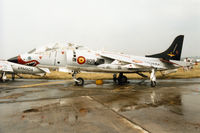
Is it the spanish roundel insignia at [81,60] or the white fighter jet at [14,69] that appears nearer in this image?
the spanish roundel insignia at [81,60]

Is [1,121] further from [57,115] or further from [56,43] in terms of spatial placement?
[56,43]

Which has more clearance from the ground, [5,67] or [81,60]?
[81,60]

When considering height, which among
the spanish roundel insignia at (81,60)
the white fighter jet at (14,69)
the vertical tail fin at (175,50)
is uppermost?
the vertical tail fin at (175,50)

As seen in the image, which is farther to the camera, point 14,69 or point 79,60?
point 14,69

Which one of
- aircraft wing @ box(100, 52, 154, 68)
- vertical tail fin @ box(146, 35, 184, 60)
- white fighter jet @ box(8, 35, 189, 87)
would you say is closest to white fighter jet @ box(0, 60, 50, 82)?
white fighter jet @ box(8, 35, 189, 87)

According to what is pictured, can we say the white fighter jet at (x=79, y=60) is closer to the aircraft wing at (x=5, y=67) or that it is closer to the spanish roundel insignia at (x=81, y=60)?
the spanish roundel insignia at (x=81, y=60)

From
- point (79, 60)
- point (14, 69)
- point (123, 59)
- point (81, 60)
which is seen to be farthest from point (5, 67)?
point (123, 59)

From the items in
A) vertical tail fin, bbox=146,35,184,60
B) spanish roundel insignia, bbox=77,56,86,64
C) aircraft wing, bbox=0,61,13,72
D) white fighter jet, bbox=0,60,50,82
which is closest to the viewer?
spanish roundel insignia, bbox=77,56,86,64

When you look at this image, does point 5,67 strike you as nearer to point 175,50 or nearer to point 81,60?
point 81,60

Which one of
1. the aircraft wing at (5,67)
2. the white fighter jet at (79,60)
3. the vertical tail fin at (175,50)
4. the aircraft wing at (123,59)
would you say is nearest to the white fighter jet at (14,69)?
the aircraft wing at (5,67)

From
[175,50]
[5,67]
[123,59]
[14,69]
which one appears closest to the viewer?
[123,59]

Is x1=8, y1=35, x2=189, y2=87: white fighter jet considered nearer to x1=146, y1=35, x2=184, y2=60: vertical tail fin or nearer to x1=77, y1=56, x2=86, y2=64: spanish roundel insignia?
x1=77, y1=56, x2=86, y2=64: spanish roundel insignia

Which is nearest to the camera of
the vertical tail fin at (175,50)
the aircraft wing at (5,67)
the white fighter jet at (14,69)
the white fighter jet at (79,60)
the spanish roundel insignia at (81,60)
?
the white fighter jet at (79,60)

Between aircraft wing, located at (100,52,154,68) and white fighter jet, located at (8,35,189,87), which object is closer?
white fighter jet, located at (8,35,189,87)
